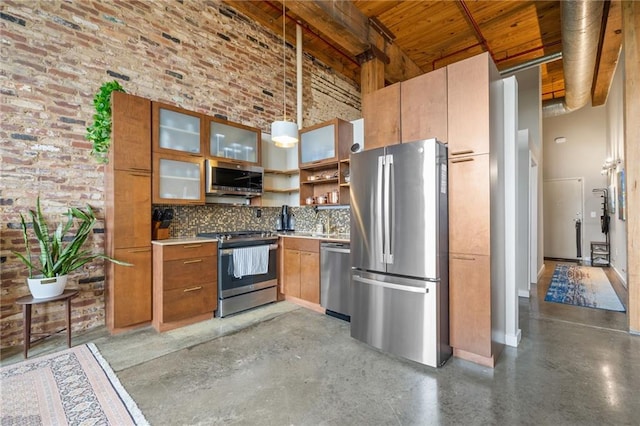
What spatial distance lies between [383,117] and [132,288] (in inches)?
125

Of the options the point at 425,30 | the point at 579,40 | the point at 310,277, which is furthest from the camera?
the point at 425,30

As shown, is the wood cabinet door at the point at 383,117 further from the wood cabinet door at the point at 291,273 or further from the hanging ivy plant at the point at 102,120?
the hanging ivy plant at the point at 102,120

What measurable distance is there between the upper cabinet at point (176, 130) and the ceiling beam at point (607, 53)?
5.33 m

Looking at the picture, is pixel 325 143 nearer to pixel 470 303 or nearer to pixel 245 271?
pixel 245 271

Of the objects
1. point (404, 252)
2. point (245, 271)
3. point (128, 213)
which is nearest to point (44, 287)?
point (128, 213)

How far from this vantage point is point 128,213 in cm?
309

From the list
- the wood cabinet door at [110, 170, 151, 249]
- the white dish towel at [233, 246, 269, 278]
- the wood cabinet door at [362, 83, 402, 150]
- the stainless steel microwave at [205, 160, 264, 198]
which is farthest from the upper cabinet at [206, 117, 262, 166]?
the wood cabinet door at [362, 83, 402, 150]

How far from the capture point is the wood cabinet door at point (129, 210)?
119 inches

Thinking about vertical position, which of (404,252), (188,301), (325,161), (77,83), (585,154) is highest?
(585,154)

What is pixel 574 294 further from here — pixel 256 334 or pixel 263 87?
pixel 263 87

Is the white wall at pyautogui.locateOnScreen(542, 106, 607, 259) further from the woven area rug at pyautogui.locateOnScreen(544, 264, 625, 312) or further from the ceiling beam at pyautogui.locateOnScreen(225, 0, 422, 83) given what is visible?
the ceiling beam at pyautogui.locateOnScreen(225, 0, 422, 83)

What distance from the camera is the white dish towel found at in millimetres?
3643

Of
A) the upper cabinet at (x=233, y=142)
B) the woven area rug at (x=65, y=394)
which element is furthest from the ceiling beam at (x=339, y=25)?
the woven area rug at (x=65, y=394)

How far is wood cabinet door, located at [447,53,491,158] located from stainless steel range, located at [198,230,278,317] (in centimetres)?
253
